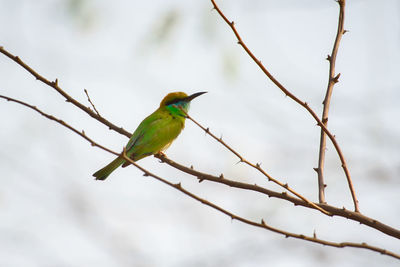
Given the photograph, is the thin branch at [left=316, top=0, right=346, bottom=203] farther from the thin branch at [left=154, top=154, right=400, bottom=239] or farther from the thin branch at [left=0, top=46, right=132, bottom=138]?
the thin branch at [left=0, top=46, right=132, bottom=138]

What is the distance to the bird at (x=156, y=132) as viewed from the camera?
12.4 ft

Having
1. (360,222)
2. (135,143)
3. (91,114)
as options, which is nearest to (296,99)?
(360,222)

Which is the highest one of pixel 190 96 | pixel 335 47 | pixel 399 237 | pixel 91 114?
pixel 190 96

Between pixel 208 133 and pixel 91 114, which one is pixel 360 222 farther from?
pixel 91 114

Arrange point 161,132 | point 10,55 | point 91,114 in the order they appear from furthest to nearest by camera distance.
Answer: point 161,132, point 91,114, point 10,55

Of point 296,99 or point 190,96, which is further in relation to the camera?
point 190,96

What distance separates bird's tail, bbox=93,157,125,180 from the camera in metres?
3.73

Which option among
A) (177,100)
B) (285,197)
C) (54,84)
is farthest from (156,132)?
(285,197)

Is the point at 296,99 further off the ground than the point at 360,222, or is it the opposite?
the point at 296,99

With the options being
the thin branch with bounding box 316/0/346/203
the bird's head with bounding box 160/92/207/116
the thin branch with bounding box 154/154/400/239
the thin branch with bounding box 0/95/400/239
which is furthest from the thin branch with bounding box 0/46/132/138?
the bird's head with bounding box 160/92/207/116

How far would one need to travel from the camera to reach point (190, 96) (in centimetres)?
441

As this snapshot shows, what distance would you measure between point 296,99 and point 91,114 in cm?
99

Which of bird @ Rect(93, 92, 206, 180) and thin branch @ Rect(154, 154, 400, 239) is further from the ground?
bird @ Rect(93, 92, 206, 180)

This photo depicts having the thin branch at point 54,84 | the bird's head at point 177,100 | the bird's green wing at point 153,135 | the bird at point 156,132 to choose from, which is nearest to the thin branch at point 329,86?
the thin branch at point 54,84
